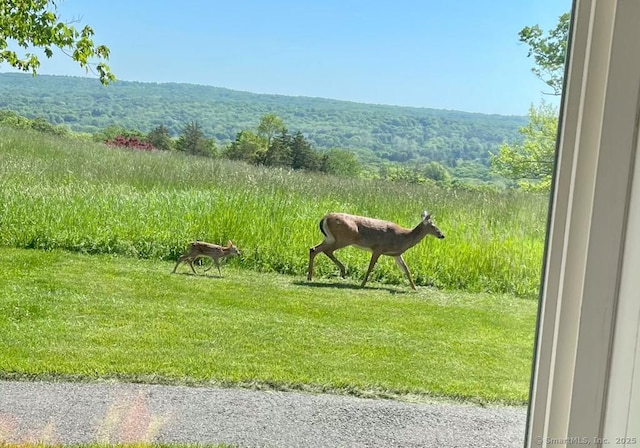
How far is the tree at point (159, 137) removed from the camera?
1300 mm

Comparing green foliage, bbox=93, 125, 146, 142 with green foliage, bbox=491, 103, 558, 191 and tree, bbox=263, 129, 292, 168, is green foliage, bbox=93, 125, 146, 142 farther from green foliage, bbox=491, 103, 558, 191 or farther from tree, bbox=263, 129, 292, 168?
green foliage, bbox=491, 103, 558, 191

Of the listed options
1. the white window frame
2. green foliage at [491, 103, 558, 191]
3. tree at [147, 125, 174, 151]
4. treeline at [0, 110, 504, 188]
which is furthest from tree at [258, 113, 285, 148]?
the white window frame

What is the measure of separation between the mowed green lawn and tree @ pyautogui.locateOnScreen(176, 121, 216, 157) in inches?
8.3

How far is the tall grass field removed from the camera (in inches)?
50.7

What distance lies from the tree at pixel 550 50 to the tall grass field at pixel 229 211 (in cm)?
21

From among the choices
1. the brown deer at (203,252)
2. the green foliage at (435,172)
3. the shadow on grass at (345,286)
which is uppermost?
the green foliage at (435,172)

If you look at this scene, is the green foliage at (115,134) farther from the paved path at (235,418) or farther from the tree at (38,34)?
the paved path at (235,418)

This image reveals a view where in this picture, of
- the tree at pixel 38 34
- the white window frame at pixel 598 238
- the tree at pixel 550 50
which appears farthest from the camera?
the tree at pixel 38 34

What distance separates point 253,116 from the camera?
1.30 m

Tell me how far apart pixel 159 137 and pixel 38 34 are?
275mm

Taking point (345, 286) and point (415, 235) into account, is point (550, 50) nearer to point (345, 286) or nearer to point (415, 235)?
point (415, 235)

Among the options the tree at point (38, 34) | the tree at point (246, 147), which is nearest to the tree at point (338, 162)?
the tree at point (246, 147)

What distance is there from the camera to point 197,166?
133cm

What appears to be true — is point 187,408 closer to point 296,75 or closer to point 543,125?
point 296,75
